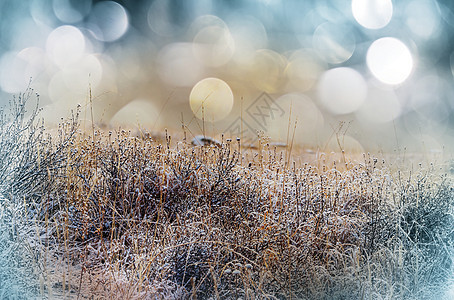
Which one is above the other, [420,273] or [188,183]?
[188,183]

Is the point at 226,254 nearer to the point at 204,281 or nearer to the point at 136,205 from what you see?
the point at 204,281

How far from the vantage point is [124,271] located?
2953 millimetres

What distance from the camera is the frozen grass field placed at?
2.80 m

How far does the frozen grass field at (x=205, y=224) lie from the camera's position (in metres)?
2.80

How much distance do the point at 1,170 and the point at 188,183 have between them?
5.58ft

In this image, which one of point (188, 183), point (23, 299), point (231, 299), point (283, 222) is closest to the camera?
point (23, 299)

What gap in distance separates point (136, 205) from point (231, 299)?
1.43m

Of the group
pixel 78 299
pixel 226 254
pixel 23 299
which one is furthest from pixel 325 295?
pixel 23 299

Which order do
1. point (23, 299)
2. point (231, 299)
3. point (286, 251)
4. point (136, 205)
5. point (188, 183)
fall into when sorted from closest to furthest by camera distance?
Result: 1. point (23, 299)
2. point (231, 299)
3. point (286, 251)
4. point (136, 205)
5. point (188, 183)

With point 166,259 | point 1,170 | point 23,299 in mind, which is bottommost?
point 23,299

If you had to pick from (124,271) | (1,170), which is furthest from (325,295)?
(1,170)

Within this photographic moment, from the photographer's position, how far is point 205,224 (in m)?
3.11

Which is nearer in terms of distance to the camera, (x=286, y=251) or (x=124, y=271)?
(x=124, y=271)

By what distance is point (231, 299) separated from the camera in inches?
107
